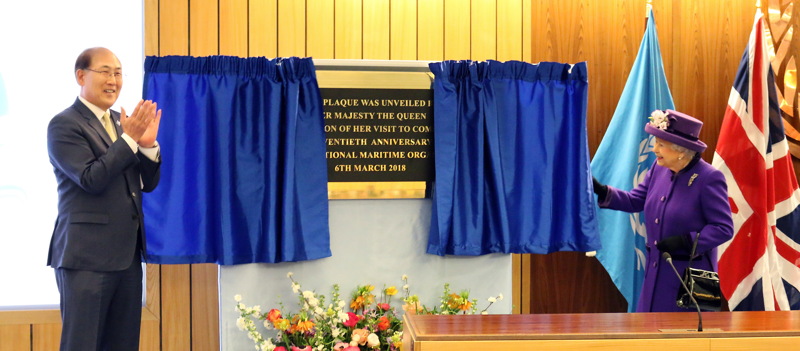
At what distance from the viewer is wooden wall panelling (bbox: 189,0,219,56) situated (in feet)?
13.6

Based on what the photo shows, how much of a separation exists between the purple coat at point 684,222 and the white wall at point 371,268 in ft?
2.21

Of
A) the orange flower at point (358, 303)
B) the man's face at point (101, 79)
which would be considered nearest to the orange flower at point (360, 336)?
the orange flower at point (358, 303)

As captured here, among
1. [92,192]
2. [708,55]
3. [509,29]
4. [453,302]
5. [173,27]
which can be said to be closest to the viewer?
[92,192]

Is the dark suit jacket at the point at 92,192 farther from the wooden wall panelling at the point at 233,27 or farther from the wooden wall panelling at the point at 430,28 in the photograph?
the wooden wall panelling at the point at 430,28

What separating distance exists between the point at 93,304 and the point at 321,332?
89cm

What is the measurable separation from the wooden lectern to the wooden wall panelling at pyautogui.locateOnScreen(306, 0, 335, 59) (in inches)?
90.8

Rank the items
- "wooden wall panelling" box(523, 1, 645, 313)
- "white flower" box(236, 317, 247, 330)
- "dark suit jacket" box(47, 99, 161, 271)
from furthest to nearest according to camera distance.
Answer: "wooden wall panelling" box(523, 1, 645, 313)
"white flower" box(236, 317, 247, 330)
"dark suit jacket" box(47, 99, 161, 271)

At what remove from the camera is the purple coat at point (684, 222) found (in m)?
3.37

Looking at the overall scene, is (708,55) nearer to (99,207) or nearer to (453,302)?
(453,302)

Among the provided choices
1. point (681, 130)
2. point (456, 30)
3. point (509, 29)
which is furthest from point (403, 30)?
point (681, 130)

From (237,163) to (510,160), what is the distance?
3.90ft

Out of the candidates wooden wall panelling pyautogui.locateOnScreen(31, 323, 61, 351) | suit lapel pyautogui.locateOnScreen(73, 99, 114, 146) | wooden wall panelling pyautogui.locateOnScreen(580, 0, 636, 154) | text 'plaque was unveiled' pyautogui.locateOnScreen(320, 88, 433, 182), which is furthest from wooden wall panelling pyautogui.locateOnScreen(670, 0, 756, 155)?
wooden wall panelling pyautogui.locateOnScreen(31, 323, 61, 351)

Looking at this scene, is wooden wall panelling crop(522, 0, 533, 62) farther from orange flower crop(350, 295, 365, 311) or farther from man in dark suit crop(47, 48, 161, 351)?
man in dark suit crop(47, 48, 161, 351)

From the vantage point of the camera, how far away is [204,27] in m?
4.17
